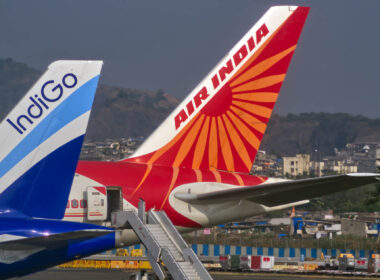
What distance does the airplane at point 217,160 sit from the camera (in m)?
29.1

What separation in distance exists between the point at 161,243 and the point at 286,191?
4.25 m

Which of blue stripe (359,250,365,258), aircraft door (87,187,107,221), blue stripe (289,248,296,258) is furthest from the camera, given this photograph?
blue stripe (289,248,296,258)

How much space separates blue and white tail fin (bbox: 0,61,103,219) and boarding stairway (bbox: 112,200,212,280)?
599 cm

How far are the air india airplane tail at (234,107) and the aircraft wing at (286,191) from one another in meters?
2.50

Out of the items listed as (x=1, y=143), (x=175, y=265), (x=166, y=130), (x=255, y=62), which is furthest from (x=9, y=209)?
(x=255, y=62)

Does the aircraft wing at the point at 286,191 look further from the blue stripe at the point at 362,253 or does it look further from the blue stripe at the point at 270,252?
the blue stripe at the point at 362,253

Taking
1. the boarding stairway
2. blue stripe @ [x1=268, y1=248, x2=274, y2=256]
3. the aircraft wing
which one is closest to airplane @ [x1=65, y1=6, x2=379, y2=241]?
the aircraft wing

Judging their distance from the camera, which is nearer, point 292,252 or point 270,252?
point 270,252

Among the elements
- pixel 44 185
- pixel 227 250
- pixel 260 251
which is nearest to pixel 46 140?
pixel 44 185

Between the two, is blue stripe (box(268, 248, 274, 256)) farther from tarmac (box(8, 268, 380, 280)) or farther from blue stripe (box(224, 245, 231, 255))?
tarmac (box(8, 268, 380, 280))

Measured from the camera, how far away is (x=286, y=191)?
28.6 metres

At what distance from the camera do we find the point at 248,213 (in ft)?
102

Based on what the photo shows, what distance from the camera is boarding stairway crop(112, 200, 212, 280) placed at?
26.7 m

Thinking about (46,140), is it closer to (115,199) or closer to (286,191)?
(115,199)
